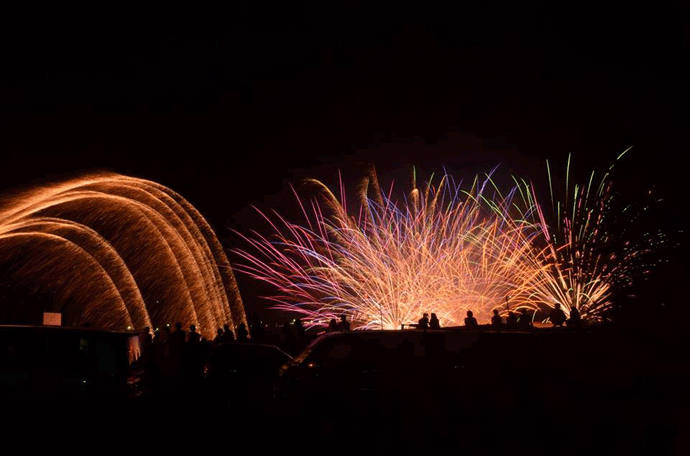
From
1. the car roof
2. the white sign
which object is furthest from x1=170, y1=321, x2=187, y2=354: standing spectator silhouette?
the white sign

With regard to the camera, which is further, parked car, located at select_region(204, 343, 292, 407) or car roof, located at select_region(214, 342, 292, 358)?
car roof, located at select_region(214, 342, 292, 358)

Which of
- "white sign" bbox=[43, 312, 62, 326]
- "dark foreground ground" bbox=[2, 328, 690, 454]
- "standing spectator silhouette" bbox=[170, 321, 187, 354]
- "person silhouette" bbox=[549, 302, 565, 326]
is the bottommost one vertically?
"dark foreground ground" bbox=[2, 328, 690, 454]

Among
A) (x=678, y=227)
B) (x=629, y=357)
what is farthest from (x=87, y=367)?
A: (x=678, y=227)

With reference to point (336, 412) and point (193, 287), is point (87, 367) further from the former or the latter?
point (193, 287)

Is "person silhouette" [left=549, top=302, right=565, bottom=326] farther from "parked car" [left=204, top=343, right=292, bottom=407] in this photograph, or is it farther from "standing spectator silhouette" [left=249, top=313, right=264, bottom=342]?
"standing spectator silhouette" [left=249, top=313, right=264, bottom=342]

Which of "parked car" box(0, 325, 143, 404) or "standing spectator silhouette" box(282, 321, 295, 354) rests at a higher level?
"standing spectator silhouette" box(282, 321, 295, 354)

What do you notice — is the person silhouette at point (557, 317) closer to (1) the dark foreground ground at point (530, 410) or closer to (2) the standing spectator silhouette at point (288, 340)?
(2) the standing spectator silhouette at point (288, 340)

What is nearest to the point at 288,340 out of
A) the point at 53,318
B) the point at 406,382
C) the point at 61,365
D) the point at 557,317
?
the point at 53,318

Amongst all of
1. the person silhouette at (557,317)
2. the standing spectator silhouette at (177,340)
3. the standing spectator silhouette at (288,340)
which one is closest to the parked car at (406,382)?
the standing spectator silhouette at (177,340)

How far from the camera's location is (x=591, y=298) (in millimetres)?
24922

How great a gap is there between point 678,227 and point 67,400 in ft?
55.5

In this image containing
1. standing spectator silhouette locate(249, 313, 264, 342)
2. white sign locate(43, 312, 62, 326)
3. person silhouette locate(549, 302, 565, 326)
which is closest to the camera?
person silhouette locate(549, 302, 565, 326)

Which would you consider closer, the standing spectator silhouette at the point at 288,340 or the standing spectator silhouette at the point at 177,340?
the standing spectator silhouette at the point at 177,340

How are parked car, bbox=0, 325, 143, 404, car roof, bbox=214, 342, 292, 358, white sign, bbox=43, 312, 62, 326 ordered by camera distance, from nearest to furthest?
parked car, bbox=0, 325, 143, 404
car roof, bbox=214, 342, 292, 358
white sign, bbox=43, 312, 62, 326
